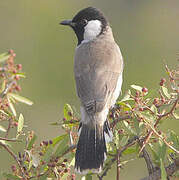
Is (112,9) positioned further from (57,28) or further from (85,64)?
(85,64)

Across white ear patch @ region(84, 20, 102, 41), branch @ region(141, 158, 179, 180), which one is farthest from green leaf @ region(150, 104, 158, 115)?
white ear patch @ region(84, 20, 102, 41)

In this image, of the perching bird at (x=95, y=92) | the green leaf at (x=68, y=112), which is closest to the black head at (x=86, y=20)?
the perching bird at (x=95, y=92)

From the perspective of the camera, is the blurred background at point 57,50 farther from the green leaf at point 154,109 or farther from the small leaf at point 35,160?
the green leaf at point 154,109

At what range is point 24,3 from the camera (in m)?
9.34

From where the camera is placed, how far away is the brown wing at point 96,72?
3.79 meters

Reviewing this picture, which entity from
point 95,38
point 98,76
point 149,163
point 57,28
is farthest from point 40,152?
point 57,28

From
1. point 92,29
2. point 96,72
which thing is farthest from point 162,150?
point 92,29

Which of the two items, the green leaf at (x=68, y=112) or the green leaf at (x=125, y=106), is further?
the green leaf at (x=68, y=112)

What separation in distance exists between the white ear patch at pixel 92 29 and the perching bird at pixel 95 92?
101 mm

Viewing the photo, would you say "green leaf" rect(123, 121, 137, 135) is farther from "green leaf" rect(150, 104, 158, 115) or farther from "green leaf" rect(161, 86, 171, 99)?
"green leaf" rect(161, 86, 171, 99)

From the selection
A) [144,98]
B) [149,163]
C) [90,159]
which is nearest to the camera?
[149,163]

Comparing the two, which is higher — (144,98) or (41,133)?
(144,98)

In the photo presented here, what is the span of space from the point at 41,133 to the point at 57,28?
221 cm

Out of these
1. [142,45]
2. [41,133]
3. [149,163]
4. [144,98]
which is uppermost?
[144,98]
